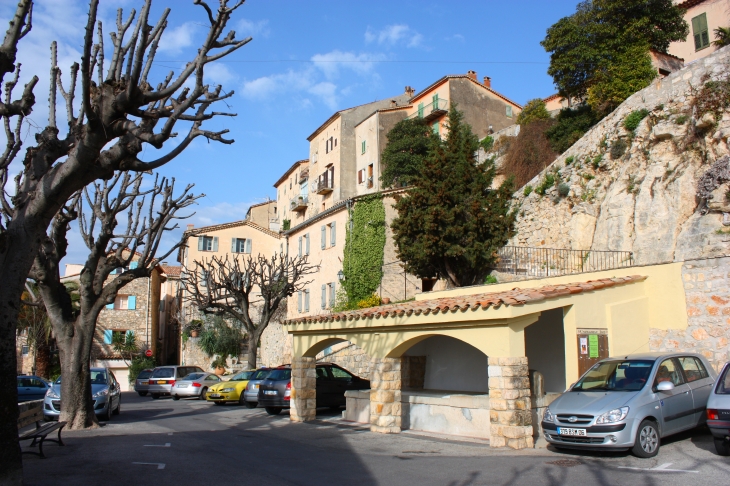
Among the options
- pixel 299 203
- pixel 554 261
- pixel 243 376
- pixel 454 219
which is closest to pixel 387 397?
pixel 454 219

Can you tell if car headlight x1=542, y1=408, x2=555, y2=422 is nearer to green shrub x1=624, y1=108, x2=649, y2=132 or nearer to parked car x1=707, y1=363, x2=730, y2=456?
parked car x1=707, y1=363, x2=730, y2=456

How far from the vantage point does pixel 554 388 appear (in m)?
13.7

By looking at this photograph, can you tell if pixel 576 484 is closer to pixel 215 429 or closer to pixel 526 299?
pixel 526 299

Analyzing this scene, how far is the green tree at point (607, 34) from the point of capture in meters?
29.4

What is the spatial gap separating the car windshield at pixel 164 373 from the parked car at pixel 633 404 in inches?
880

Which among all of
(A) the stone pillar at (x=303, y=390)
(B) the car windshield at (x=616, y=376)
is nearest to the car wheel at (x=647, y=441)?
(B) the car windshield at (x=616, y=376)

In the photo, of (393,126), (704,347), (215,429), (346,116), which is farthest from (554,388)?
(346,116)

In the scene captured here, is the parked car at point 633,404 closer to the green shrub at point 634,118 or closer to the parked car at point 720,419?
the parked car at point 720,419

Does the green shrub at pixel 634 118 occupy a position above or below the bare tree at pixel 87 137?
above

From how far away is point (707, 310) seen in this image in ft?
43.2

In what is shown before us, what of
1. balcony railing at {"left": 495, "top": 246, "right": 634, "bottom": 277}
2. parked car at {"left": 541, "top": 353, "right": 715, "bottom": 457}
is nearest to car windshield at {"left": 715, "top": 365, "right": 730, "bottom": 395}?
parked car at {"left": 541, "top": 353, "right": 715, "bottom": 457}

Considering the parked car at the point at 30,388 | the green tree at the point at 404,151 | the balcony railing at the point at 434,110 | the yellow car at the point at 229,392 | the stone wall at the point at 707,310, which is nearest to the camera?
the stone wall at the point at 707,310

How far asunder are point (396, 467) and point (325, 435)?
169 inches

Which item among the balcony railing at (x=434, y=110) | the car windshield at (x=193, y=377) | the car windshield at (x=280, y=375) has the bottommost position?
the car windshield at (x=193, y=377)
